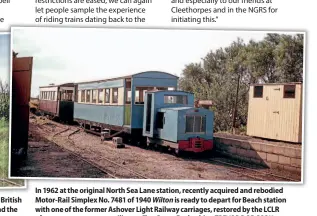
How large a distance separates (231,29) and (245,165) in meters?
2.11

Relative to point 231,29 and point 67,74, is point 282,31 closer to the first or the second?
point 231,29

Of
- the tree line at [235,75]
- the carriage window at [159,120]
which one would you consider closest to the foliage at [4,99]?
the carriage window at [159,120]

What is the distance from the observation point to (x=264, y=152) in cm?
570

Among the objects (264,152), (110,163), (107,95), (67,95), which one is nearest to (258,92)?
(264,152)

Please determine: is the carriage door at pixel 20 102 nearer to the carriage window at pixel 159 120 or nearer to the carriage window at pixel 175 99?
the carriage window at pixel 159 120

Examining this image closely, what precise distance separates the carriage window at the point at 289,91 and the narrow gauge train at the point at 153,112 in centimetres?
132

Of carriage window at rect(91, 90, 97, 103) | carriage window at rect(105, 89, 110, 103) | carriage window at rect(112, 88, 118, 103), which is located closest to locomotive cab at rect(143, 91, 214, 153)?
carriage window at rect(112, 88, 118, 103)

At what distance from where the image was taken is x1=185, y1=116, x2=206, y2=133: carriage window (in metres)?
6.01

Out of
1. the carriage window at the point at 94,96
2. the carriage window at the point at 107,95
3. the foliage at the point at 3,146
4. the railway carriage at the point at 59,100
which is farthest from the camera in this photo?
the railway carriage at the point at 59,100

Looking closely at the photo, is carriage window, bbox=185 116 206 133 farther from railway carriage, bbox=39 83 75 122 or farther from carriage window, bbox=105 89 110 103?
railway carriage, bbox=39 83 75 122

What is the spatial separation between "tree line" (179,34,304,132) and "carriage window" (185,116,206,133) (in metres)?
0.92

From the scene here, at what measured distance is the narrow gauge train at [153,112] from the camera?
5.95 metres

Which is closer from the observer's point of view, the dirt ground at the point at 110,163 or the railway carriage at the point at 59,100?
the dirt ground at the point at 110,163

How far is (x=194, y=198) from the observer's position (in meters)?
4.64
